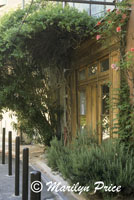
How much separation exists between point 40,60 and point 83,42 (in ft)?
6.53

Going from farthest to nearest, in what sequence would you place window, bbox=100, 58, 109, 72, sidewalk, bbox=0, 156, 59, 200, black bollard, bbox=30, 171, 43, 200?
window, bbox=100, 58, 109, 72 < sidewalk, bbox=0, 156, 59, 200 < black bollard, bbox=30, 171, 43, 200

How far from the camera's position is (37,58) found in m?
9.95

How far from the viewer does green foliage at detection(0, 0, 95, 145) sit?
Result: 25.3ft

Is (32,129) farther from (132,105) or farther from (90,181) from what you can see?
(90,181)

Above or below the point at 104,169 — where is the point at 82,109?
above

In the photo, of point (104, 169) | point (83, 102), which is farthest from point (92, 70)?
point (104, 169)

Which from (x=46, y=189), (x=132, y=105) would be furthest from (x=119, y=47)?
(x=46, y=189)

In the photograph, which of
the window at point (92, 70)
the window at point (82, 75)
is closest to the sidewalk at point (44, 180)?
the window at point (82, 75)

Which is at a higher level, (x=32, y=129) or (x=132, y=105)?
(x=132, y=105)

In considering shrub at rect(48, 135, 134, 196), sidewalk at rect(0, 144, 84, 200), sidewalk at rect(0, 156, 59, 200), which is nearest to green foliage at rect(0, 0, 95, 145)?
sidewalk at rect(0, 144, 84, 200)

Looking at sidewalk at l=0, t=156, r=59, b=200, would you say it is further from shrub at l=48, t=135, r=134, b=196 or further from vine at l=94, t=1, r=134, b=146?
vine at l=94, t=1, r=134, b=146

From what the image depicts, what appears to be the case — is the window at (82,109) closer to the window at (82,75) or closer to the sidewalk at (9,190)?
the window at (82,75)

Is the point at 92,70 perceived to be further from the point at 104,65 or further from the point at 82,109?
the point at 82,109

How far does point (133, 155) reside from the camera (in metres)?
5.52
